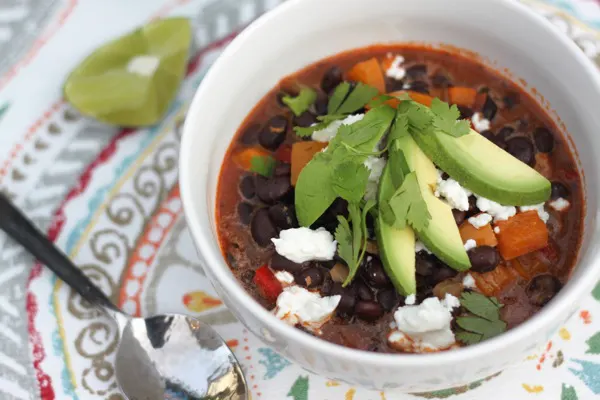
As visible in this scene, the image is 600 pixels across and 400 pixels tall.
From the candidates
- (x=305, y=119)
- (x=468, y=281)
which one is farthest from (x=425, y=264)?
(x=305, y=119)

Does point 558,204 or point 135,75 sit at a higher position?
point 135,75

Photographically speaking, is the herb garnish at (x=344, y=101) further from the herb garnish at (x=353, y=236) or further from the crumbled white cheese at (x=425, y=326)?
the crumbled white cheese at (x=425, y=326)

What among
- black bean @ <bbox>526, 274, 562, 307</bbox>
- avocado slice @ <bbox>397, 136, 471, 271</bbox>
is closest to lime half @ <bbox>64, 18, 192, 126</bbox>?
avocado slice @ <bbox>397, 136, 471, 271</bbox>

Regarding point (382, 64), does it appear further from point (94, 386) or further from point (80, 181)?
point (94, 386)

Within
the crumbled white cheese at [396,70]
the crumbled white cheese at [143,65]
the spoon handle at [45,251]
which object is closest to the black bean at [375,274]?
the crumbled white cheese at [396,70]

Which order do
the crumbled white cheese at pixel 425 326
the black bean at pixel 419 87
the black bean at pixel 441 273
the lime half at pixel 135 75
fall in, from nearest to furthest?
the crumbled white cheese at pixel 425 326 → the black bean at pixel 441 273 → the black bean at pixel 419 87 → the lime half at pixel 135 75

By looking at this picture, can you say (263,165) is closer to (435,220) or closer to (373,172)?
(373,172)

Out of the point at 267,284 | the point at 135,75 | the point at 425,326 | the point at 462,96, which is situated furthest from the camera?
the point at 135,75
